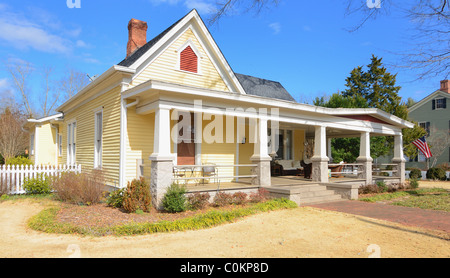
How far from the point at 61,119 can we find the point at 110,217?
12328 millimetres

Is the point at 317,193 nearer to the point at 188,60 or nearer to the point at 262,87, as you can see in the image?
the point at 188,60

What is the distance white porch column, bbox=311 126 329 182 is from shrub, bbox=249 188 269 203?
350cm

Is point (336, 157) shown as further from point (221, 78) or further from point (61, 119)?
point (61, 119)

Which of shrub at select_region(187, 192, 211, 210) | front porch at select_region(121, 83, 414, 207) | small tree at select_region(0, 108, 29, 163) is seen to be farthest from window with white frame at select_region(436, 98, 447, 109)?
small tree at select_region(0, 108, 29, 163)

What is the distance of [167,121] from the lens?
29.7ft

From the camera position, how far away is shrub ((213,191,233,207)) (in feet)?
31.4

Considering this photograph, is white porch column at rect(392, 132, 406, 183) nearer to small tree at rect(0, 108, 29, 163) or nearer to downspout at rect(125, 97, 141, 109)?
downspout at rect(125, 97, 141, 109)

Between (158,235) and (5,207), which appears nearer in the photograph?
(158,235)

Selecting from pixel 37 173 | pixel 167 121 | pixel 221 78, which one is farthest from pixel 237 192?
pixel 37 173

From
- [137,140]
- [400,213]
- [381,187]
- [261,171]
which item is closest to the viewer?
[400,213]

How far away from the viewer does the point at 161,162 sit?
876 cm

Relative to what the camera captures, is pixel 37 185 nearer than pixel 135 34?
Yes

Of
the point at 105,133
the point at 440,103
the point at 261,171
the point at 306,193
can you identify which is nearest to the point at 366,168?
the point at 306,193

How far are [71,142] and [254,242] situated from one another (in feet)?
43.9
